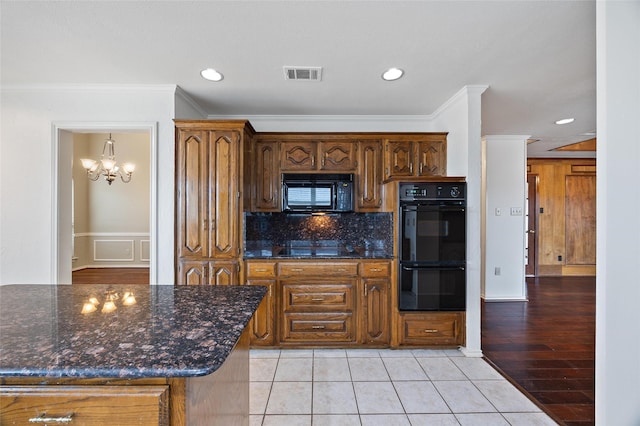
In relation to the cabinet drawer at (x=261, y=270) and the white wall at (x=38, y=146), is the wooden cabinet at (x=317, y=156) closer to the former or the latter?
the cabinet drawer at (x=261, y=270)

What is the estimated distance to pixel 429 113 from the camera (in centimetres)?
341

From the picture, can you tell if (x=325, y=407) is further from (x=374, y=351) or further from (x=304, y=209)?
(x=304, y=209)

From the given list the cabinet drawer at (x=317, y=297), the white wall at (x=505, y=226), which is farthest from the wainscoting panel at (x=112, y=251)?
the white wall at (x=505, y=226)

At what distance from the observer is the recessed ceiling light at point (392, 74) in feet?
7.89

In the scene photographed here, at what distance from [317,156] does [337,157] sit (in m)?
0.22

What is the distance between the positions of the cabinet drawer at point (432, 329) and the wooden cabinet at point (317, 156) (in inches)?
66.8

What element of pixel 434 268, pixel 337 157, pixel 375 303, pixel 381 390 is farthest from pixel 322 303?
pixel 337 157

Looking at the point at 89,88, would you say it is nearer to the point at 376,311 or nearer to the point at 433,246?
the point at 376,311

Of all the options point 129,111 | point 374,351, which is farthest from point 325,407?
point 129,111

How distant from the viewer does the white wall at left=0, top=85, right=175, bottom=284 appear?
2725 millimetres

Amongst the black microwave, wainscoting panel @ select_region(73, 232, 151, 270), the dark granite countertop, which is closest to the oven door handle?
the black microwave

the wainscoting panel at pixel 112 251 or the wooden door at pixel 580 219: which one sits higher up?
the wooden door at pixel 580 219

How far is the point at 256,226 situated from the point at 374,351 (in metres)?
1.88

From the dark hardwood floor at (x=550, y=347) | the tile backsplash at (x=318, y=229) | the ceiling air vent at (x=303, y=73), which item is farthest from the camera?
the tile backsplash at (x=318, y=229)
